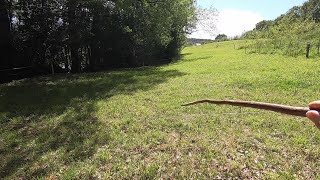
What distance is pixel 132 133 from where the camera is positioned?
20.8ft

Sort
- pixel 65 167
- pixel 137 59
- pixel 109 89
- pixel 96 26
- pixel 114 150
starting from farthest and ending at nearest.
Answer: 1. pixel 137 59
2. pixel 96 26
3. pixel 109 89
4. pixel 114 150
5. pixel 65 167

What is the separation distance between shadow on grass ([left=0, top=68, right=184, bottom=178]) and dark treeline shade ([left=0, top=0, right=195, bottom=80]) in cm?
392

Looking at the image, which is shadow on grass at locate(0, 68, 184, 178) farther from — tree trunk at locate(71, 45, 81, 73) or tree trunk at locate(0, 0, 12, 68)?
tree trunk at locate(71, 45, 81, 73)

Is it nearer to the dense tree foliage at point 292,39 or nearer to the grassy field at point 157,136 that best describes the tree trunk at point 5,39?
the grassy field at point 157,136

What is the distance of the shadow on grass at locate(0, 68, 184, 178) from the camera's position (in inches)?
214

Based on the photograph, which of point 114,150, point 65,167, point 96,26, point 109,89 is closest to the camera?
point 65,167

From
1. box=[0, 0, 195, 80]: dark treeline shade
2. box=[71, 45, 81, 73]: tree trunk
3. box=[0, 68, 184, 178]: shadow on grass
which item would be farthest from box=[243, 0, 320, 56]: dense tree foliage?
box=[71, 45, 81, 73]: tree trunk

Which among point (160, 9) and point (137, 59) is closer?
point (160, 9)

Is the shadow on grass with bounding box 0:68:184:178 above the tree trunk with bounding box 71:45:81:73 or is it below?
below

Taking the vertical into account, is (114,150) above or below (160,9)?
below

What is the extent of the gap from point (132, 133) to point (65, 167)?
5.30 ft

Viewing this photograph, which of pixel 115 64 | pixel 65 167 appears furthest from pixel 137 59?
pixel 65 167

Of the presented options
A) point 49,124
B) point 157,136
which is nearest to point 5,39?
point 49,124

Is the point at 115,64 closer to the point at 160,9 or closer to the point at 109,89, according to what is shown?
the point at 160,9
